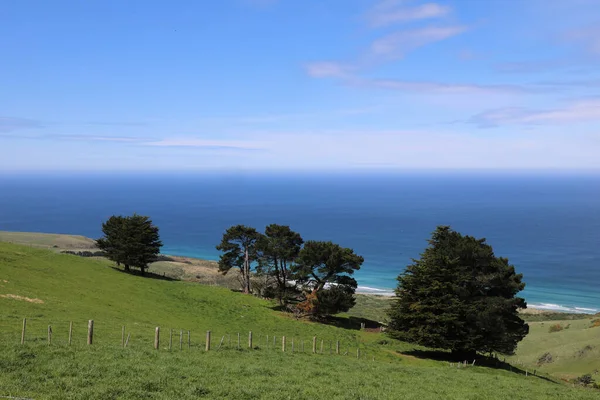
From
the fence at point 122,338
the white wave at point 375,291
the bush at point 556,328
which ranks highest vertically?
the fence at point 122,338

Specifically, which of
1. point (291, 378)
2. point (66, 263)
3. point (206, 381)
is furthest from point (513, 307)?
point (66, 263)

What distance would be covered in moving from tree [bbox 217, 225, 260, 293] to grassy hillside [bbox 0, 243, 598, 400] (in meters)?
13.2

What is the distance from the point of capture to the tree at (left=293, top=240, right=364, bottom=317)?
4975 centimetres

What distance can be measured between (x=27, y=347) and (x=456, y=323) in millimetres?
30898

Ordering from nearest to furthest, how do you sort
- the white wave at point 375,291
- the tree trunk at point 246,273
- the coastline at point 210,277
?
the tree trunk at point 246,273 < the coastline at point 210,277 < the white wave at point 375,291

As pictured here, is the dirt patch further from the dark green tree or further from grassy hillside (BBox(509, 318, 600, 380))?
grassy hillside (BBox(509, 318, 600, 380))

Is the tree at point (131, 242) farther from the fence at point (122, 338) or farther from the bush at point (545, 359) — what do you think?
the bush at point (545, 359)

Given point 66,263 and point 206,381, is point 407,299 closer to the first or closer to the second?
point 206,381

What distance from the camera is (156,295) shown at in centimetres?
4897

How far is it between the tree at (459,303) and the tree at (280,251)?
1943 centimetres

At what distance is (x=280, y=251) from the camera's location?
56312mm

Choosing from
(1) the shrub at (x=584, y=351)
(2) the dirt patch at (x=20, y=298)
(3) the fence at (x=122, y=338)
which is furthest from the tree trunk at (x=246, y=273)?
(1) the shrub at (x=584, y=351)

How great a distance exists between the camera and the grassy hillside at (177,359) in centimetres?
1466

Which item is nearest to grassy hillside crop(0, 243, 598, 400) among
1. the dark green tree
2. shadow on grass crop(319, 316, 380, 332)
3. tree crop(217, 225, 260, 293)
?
shadow on grass crop(319, 316, 380, 332)
